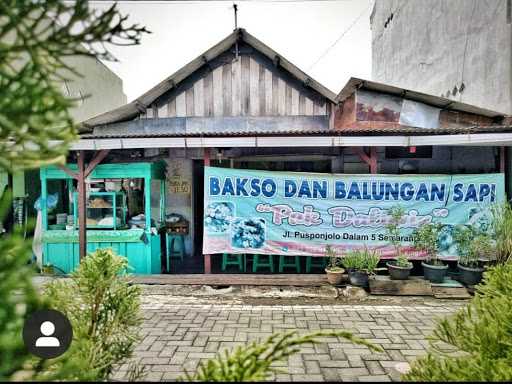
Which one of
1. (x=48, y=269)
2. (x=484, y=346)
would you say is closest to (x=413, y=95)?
(x=484, y=346)

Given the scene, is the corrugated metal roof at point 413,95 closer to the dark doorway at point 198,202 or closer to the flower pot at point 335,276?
the dark doorway at point 198,202

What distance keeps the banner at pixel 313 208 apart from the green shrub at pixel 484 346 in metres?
3.88

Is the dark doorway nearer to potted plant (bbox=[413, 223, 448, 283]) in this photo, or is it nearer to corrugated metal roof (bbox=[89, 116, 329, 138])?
corrugated metal roof (bbox=[89, 116, 329, 138])

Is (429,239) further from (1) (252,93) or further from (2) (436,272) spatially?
(1) (252,93)

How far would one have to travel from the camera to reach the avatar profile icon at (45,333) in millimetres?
1453

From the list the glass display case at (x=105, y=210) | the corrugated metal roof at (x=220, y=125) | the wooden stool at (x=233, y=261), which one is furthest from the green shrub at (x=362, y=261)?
the glass display case at (x=105, y=210)

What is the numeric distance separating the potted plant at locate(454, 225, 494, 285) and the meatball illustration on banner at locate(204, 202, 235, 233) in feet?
15.7

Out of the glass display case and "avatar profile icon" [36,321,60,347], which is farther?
the glass display case

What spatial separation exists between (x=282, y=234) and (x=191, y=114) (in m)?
4.76

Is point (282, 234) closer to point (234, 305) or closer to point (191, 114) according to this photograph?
point (234, 305)

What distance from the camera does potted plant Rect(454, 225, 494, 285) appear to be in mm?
6297

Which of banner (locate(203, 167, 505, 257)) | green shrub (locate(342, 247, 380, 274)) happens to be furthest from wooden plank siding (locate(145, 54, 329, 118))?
green shrub (locate(342, 247, 380, 274))

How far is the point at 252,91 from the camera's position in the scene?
9.38 meters

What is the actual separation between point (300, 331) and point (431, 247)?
349 cm
